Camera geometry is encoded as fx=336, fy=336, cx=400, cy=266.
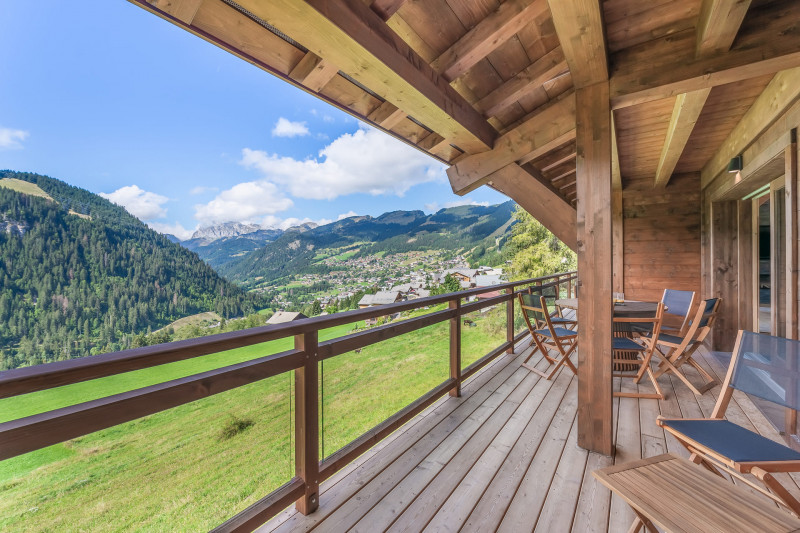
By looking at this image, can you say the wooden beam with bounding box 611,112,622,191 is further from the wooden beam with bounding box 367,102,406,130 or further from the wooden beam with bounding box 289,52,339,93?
the wooden beam with bounding box 289,52,339,93

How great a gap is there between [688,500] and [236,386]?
1717 mm

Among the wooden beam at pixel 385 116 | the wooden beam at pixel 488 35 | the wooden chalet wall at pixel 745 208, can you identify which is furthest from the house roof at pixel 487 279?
the wooden beam at pixel 488 35

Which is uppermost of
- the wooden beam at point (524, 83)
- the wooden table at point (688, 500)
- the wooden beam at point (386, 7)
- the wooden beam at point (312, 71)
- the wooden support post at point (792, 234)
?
the wooden beam at point (524, 83)

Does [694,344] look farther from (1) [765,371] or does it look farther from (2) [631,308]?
(1) [765,371]

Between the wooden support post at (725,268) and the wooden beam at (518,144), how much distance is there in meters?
3.26

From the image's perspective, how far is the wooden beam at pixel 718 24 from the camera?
148 cm

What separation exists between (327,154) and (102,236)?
52.2 m

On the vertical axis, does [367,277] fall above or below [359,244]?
below

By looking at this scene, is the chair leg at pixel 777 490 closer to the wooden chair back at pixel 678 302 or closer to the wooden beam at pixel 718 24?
the wooden beam at pixel 718 24

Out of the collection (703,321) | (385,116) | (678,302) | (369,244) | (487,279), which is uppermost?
(369,244)

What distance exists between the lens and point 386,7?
5.06 feet

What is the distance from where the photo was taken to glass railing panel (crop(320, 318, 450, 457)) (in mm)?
3646

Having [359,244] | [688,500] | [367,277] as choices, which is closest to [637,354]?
[688,500]

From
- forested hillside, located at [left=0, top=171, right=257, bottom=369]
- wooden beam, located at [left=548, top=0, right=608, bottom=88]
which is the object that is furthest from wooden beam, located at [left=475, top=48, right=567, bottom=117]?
forested hillside, located at [left=0, top=171, right=257, bottom=369]
